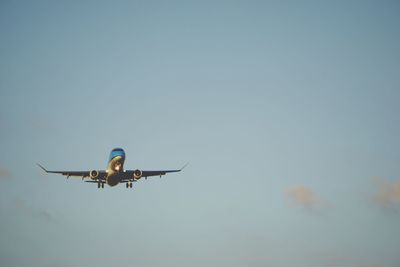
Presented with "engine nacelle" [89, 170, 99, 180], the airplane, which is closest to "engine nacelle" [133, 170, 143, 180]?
the airplane

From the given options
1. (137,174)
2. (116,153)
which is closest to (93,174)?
(116,153)

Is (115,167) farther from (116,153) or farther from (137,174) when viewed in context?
(137,174)

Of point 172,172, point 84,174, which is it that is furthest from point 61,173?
point 172,172

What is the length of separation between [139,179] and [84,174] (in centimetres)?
964

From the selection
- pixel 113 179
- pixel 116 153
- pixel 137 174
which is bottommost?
pixel 113 179

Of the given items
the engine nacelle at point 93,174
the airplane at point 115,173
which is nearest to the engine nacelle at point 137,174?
the airplane at point 115,173

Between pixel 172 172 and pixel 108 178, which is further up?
pixel 172 172

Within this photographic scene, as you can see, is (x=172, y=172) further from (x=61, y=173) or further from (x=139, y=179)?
(x=61, y=173)

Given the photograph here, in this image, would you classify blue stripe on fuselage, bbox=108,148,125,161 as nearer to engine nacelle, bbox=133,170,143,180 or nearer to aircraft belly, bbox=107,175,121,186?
aircraft belly, bbox=107,175,121,186

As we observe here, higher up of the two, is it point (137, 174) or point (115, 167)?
point (115, 167)

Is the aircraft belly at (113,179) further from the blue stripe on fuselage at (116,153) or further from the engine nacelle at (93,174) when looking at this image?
the blue stripe on fuselage at (116,153)

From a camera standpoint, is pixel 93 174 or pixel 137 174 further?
pixel 93 174

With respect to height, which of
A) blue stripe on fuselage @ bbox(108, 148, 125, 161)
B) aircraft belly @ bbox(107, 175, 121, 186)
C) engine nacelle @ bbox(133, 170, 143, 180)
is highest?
blue stripe on fuselage @ bbox(108, 148, 125, 161)

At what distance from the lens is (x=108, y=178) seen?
219 ft
